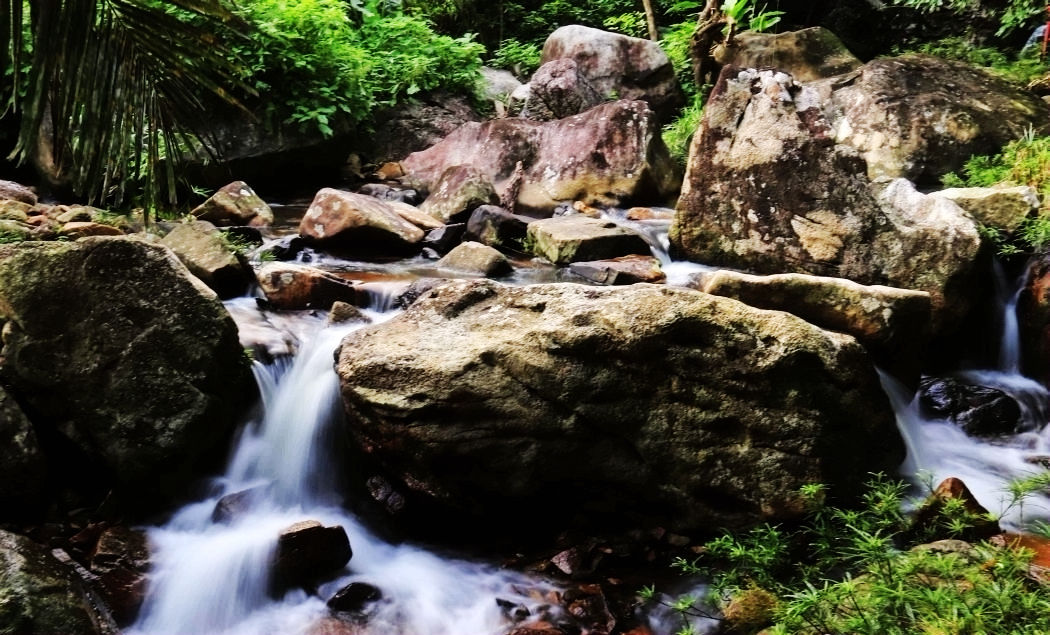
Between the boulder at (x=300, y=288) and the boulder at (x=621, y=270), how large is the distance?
225cm

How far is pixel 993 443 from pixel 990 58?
7251 mm

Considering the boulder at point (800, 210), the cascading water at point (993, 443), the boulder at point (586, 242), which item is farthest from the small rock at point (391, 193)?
the cascading water at point (993, 443)

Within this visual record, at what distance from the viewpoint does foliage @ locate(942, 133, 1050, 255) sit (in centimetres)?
552

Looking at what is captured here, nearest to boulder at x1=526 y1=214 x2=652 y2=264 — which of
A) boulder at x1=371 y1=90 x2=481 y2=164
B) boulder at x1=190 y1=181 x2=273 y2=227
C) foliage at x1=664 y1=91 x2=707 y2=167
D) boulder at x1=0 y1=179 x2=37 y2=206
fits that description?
boulder at x1=190 y1=181 x2=273 y2=227

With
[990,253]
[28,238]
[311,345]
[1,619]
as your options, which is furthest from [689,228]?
[1,619]

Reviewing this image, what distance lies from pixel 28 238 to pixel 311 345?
6.96ft

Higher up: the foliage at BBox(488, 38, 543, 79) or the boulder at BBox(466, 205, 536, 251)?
the foliage at BBox(488, 38, 543, 79)

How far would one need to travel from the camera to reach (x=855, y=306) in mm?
4598

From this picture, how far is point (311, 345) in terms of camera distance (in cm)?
486

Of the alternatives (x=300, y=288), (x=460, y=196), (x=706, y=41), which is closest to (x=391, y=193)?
(x=460, y=196)

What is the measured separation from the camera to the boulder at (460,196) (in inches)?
335

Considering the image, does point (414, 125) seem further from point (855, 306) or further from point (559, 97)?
point (855, 306)

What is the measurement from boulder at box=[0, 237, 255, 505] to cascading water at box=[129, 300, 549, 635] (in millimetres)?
351

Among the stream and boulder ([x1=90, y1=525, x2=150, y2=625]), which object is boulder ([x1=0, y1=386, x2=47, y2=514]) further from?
the stream
